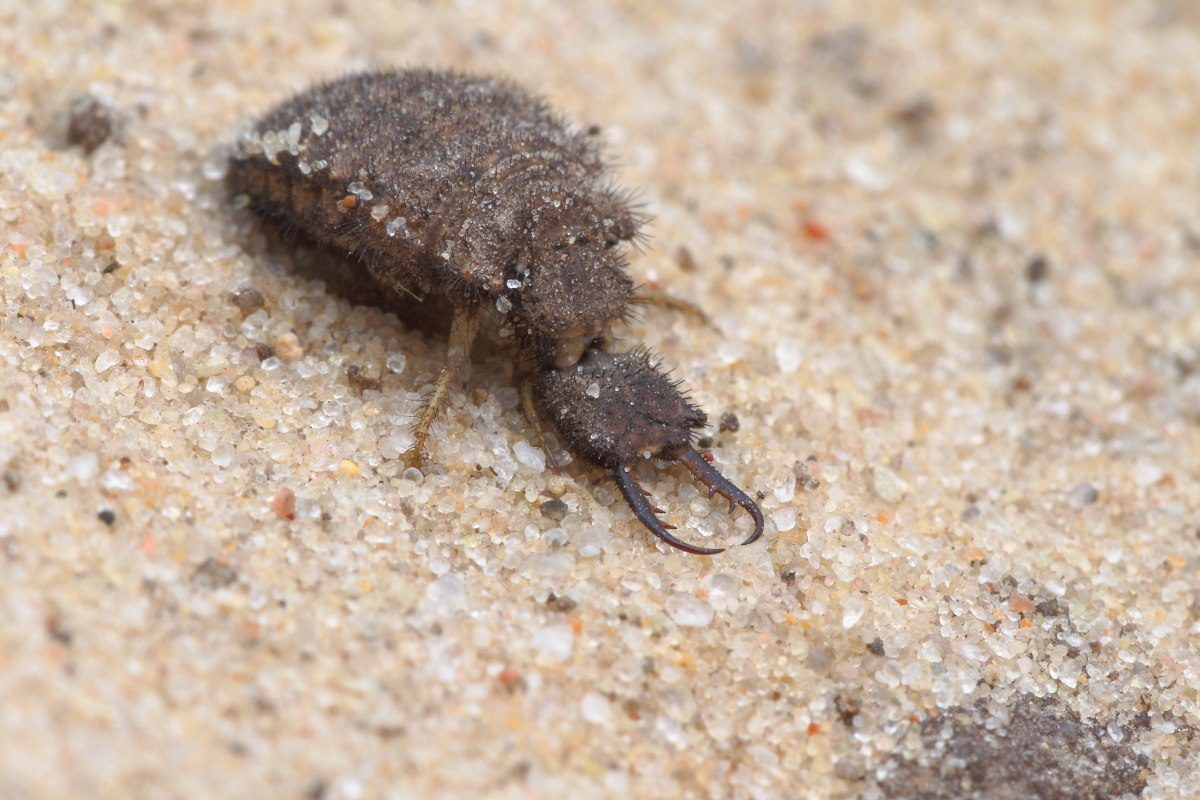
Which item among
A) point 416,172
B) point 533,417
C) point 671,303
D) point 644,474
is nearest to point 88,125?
point 416,172

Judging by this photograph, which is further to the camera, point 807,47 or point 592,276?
point 807,47

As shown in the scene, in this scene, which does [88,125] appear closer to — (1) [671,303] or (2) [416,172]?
(2) [416,172]

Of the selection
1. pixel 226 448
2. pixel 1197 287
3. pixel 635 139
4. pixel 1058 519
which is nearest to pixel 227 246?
pixel 226 448

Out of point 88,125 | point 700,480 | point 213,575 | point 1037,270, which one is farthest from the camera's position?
point 1037,270

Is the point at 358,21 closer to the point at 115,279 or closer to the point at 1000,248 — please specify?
the point at 115,279

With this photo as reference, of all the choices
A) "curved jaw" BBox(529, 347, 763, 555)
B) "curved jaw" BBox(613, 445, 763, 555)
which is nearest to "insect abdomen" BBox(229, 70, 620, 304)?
"curved jaw" BBox(529, 347, 763, 555)

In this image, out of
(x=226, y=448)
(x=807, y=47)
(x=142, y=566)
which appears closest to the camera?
(x=142, y=566)

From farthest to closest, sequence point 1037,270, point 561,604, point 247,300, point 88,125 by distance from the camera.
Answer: point 1037,270 → point 88,125 → point 247,300 → point 561,604
